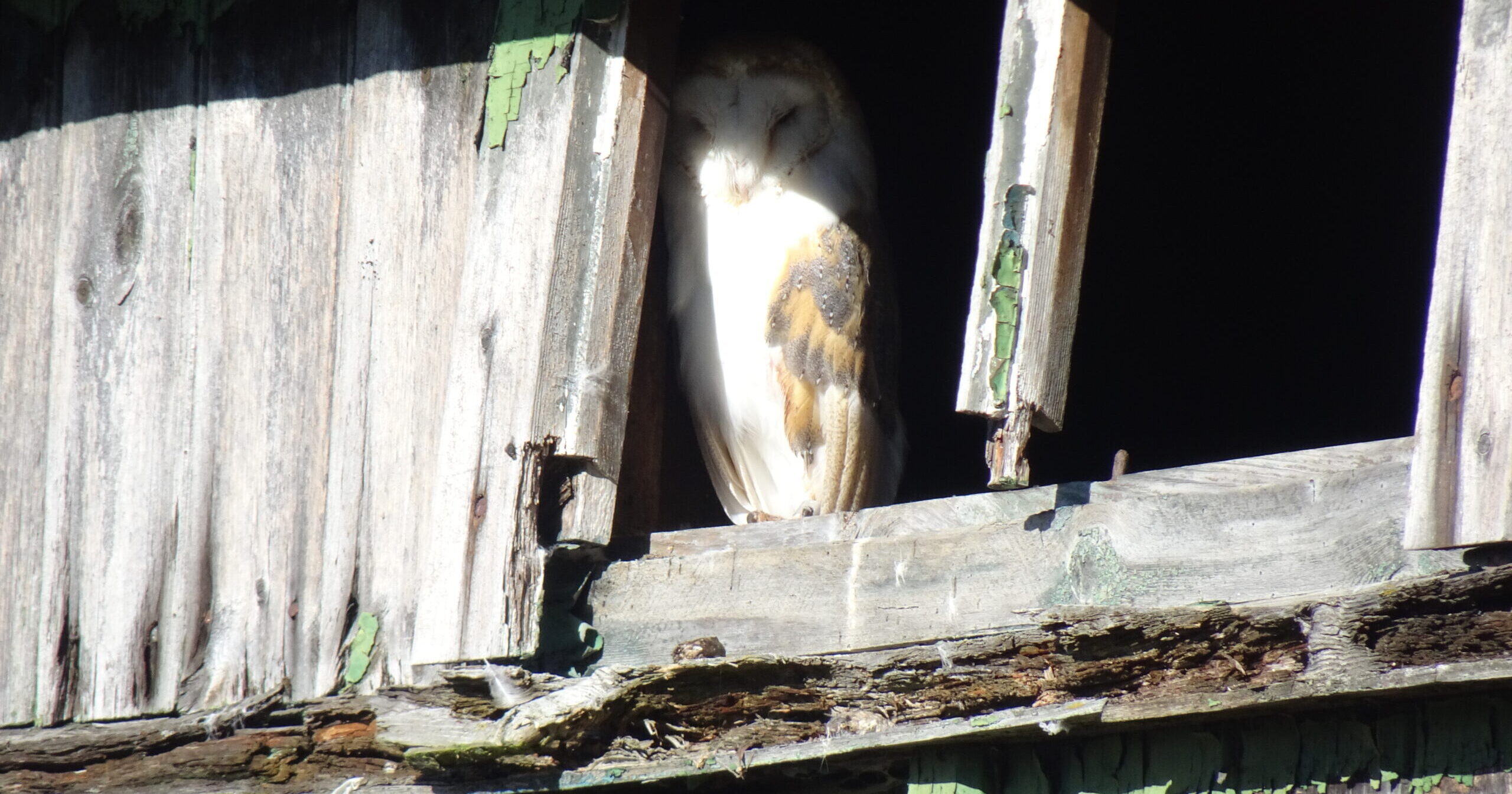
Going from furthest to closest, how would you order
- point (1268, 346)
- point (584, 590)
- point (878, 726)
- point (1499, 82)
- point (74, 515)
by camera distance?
point (1268, 346) < point (74, 515) < point (584, 590) < point (878, 726) < point (1499, 82)

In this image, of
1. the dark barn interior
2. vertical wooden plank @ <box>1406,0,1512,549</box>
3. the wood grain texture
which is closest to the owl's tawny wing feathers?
the dark barn interior

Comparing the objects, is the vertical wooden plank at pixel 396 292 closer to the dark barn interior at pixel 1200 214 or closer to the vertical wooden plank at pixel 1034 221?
the vertical wooden plank at pixel 1034 221

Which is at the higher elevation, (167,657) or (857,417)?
(857,417)

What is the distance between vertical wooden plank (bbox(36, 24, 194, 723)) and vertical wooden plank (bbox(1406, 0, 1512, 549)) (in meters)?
1.97

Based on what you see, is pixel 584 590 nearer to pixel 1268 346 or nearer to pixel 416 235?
pixel 416 235

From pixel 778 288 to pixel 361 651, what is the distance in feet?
3.96

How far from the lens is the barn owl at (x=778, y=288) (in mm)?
3203

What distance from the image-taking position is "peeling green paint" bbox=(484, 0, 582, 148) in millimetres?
2445

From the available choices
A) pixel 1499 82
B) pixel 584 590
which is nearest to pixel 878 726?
pixel 584 590

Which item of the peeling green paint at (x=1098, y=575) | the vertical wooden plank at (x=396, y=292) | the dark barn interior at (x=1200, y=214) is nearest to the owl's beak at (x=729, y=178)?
the dark barn interior at (x=1200, y=214)

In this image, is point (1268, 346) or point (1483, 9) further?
point (1268, 346)

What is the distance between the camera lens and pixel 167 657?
8.57 feet

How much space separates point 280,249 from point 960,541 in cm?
131

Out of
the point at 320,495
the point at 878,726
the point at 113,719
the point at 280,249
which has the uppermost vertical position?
the point at 280,249
